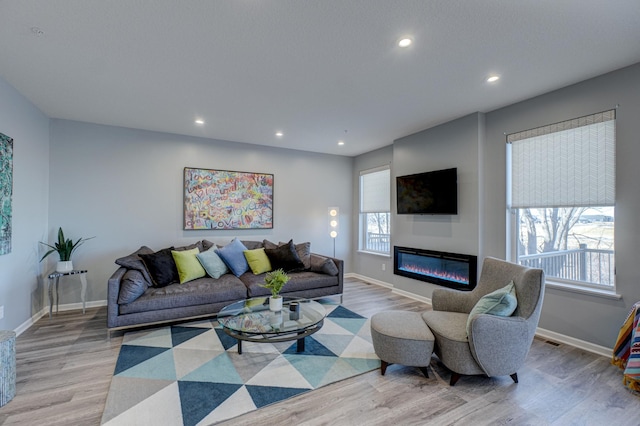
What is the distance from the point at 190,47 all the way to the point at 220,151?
2.86 m

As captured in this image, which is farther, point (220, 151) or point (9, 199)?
point (220, 151)

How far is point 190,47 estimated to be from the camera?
2461 mm

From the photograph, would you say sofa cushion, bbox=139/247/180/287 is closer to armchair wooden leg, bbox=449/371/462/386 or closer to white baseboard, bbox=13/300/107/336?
white baseboard, bbox=13/300/107/336

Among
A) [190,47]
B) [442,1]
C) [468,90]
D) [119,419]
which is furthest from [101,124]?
[468,90]

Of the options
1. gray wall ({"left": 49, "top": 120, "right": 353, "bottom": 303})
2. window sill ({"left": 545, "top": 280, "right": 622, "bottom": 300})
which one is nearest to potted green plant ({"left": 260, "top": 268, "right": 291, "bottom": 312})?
gray wall ({"left": 49, "top": 120, "right": 353, "bottom": 303})

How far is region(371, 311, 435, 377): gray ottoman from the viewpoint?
2.38 metres

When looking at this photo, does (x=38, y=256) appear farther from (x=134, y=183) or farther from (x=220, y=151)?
(x=220, y=151)

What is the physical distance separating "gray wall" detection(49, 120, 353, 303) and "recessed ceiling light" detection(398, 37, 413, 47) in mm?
3652

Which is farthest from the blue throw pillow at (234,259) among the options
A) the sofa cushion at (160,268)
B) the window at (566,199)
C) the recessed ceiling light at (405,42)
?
the window at (566,199)

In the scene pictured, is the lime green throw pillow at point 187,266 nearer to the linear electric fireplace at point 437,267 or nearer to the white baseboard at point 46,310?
the white baseboard at point 46,310

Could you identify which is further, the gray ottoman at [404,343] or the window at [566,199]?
the window at [566,199]

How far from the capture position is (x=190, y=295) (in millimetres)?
3586

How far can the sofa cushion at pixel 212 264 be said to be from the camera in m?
4.13

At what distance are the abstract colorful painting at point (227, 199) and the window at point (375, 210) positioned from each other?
2.03 m
